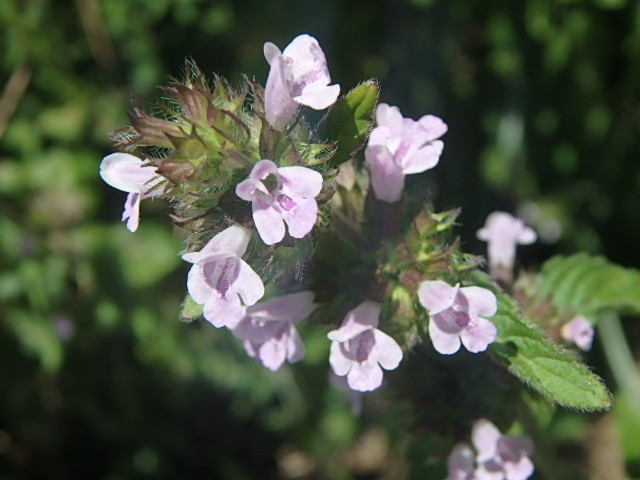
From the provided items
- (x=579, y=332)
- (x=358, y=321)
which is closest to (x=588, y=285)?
(x=579, y=332)

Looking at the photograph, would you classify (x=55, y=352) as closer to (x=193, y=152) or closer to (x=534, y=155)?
(x=193, y=152)

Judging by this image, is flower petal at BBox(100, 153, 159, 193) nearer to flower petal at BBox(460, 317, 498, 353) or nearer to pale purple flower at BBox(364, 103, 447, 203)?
pale purple flower at BBox(364, 103, 447, 203)

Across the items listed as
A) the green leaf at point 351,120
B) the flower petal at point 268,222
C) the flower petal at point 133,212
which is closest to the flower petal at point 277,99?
the green leaf at point 351,120

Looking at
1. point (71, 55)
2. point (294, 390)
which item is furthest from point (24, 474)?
point (71, 55)

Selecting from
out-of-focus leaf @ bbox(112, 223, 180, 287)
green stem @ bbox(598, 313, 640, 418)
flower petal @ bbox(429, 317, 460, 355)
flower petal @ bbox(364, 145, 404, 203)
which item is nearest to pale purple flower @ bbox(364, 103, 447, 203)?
flower petal @ bbox(364, 145, 404, 203)

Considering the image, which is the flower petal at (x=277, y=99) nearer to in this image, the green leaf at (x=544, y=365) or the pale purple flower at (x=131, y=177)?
the pale purple flower at (x=131, y=177)
